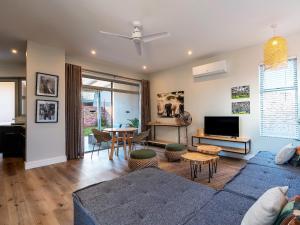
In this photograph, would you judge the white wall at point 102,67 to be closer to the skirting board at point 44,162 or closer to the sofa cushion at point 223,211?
the skirting board at point 44,162

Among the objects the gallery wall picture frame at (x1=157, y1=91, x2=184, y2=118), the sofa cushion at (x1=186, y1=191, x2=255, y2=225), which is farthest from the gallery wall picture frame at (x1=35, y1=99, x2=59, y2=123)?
the sofa cushion at (x1=186, y1=191, x2=255, y2=225)

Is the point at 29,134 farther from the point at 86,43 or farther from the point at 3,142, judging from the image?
the point at 86,43

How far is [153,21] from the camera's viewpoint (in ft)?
9.59

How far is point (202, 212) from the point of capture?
1.27 meters

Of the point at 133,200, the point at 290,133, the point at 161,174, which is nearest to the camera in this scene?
the point at 133,200

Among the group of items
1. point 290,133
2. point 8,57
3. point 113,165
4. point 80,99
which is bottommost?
point 113,165

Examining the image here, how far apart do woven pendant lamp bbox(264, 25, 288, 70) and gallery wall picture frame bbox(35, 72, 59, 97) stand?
181 inches

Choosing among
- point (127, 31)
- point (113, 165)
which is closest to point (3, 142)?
point (113, 165)

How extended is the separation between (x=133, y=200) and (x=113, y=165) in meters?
2.56

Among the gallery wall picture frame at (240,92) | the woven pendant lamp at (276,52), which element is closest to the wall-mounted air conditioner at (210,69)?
the gallery wall picture frame at (240,92)

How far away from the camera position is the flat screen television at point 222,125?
424 centimetres

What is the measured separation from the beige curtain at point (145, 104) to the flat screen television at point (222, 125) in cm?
251

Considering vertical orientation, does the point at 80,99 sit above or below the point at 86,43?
below

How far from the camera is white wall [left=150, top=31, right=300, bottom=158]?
3988 mm
